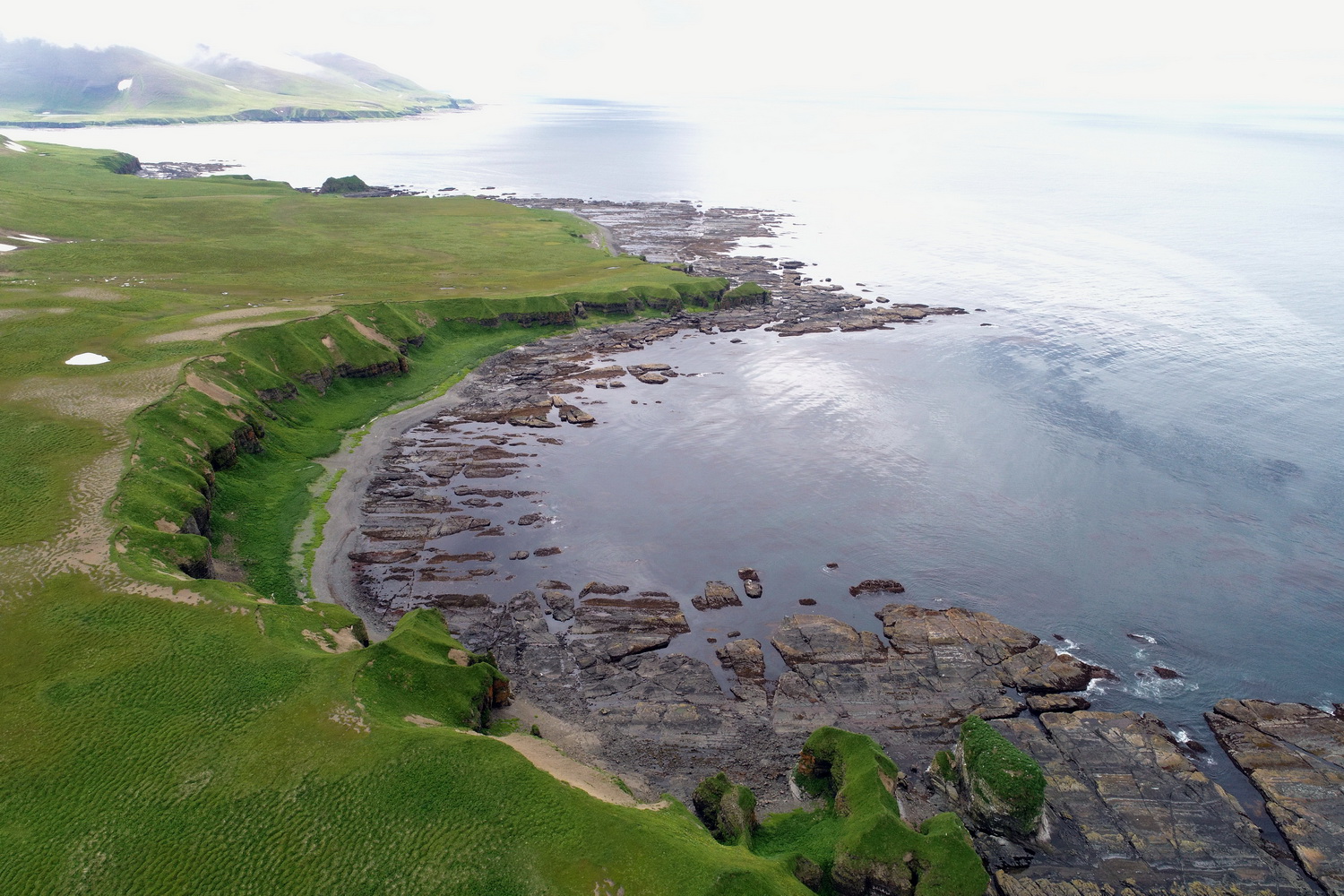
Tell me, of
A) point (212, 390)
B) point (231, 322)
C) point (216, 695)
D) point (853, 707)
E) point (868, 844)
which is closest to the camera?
point (868, 844)

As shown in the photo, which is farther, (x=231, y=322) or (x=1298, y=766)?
(x=231, y=322)

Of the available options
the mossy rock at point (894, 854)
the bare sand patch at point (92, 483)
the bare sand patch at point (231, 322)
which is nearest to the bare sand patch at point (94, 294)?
the bare sand patch at point (231, 322)

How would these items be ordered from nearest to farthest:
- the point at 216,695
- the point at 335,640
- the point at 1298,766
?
the point at 216,695 < the point at 1298,766 < the point at 335,640

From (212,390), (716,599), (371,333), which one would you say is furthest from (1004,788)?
(371,333)

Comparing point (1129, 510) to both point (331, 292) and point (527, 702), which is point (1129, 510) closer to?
point (527, 702)

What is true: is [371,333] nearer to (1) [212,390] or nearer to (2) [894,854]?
(1) [212,390]

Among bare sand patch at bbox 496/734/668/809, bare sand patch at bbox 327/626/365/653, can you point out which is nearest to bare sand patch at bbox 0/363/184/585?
bare sand patch at bbox 327/626/365/653

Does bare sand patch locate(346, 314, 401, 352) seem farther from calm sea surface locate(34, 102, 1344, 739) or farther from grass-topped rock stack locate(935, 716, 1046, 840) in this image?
grass-topped rock stack locate(935, 716, 1046, 840)
